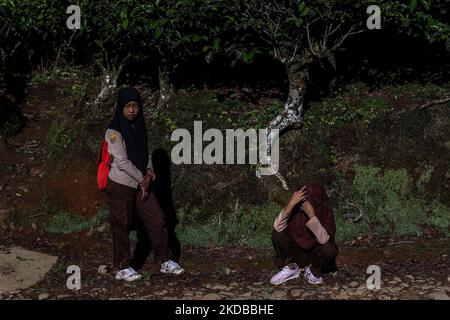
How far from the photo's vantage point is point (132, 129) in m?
6.36

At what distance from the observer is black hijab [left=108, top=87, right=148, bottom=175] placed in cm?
623

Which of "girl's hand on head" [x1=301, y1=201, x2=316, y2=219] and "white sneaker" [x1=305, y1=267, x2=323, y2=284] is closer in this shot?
"girl's hand on head" [x1=301, y1=201, x2=316, y2=219]

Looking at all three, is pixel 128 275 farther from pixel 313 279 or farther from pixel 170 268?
pixel 313 279

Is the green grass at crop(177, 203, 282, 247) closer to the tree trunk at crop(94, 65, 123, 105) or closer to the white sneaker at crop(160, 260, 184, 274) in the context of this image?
the white sneaker at crop(160, 260, 184, 274)

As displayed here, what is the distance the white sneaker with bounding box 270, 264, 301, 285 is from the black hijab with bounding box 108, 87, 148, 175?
71.9 inches

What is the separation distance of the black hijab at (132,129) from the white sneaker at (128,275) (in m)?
1.09

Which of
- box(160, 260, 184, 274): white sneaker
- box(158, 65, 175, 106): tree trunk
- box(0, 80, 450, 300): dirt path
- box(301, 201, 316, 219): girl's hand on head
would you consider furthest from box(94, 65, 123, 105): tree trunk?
box(301, 201, 316, 219): girl's hand on head

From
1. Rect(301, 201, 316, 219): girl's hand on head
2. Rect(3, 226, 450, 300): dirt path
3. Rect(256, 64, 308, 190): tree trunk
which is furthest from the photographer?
Rect(256, 64, 308, 190): tree trunk

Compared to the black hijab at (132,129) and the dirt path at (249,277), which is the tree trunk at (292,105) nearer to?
the dirt path at (249,277)

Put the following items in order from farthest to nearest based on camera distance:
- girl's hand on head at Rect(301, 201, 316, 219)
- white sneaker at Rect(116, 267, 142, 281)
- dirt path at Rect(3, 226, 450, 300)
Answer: white sneaker at Rect(116, 267, 142, 281), dirt path at Rect(3, 226, 450, 300), girl's hand on head at Rect(301, 201, 316, 219)

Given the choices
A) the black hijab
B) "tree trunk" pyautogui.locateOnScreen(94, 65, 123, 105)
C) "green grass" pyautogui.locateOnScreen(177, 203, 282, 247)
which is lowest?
"green grass" pyautogui.locateOnScreen(177, 203, 282, 247)

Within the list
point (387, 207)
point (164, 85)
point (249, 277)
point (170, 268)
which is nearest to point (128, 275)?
point (170, 268)

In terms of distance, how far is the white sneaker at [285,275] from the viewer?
6.41m

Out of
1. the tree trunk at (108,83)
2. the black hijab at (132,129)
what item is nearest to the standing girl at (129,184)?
the black hijab at (132,129)
